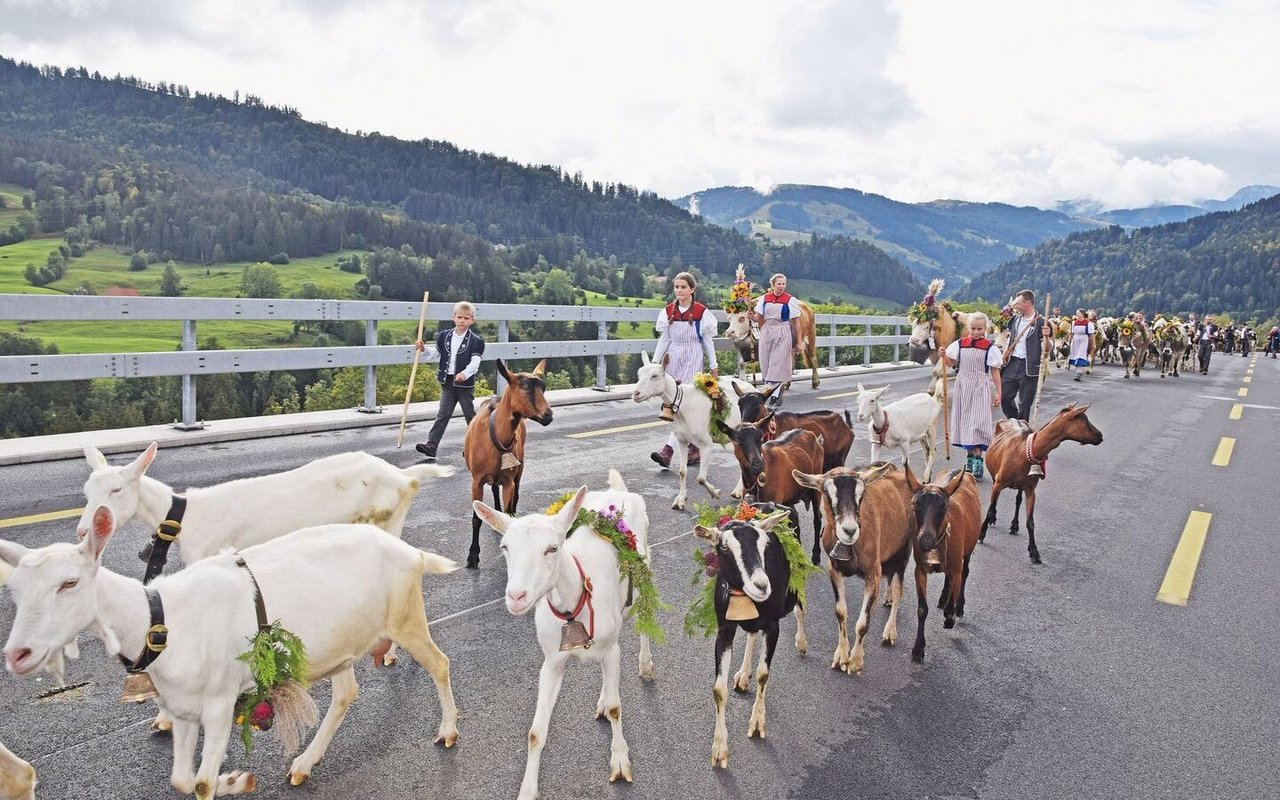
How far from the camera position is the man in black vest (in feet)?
41.1

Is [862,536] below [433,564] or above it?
below

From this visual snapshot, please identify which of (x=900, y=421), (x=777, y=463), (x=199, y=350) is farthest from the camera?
(x=900, y=421)

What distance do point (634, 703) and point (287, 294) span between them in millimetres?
106085

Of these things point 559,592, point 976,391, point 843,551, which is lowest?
point 843,551

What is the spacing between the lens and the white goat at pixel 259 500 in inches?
183

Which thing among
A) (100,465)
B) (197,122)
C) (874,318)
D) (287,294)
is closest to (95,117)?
(197,122)

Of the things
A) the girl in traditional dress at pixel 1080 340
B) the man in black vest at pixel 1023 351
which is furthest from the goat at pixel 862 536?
the girl in traditional dress at pixel 1080 340

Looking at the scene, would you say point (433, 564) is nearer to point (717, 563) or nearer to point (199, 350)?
point (717, 563)

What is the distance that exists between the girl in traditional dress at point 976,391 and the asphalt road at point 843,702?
269 centimetres

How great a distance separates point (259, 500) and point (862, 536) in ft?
13.5

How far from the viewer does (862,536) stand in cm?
587

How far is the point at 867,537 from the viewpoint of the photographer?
5.88 meters

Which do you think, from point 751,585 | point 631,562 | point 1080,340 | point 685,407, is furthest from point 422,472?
point 1080,340

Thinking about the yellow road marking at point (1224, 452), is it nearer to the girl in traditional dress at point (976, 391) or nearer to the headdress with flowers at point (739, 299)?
the girl in traditional dress at point (976, 391)
